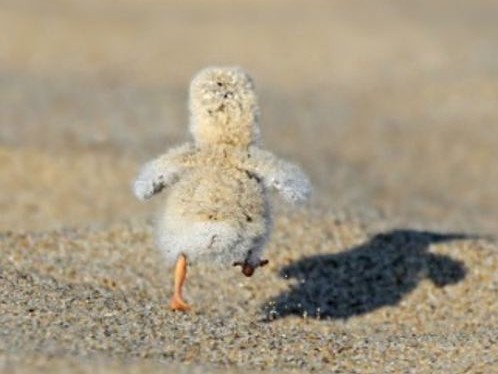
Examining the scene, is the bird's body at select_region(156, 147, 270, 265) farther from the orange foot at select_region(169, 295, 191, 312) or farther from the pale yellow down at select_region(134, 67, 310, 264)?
the orange foot at select_region(169, 295, 191, 312)

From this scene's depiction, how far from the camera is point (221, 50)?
1634 centimetres

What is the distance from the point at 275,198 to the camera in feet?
25.6

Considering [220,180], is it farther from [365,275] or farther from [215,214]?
[365,275]

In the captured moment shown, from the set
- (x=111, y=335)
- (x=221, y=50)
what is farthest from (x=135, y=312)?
(x=221, y=50)

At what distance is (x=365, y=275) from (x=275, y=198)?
121 cm

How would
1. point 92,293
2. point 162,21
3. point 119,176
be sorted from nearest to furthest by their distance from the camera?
1. point 92,293
2. point 119,176
3. point 162,21

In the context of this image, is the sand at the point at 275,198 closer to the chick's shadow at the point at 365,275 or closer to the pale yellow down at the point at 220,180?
the chick's shadow at the point at 365,275

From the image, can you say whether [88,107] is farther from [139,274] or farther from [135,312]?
[135,312]

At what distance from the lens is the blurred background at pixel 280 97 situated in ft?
30.8

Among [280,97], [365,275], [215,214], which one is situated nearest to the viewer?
[215,214]

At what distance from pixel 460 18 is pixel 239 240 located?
1445 centimetres

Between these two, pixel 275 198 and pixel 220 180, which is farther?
pixel 275 198

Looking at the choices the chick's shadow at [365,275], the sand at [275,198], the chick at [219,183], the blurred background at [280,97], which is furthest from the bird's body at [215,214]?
the blurred background at [280,97]

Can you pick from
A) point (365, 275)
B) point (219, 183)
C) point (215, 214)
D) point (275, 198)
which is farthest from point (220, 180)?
point (275, 198)
